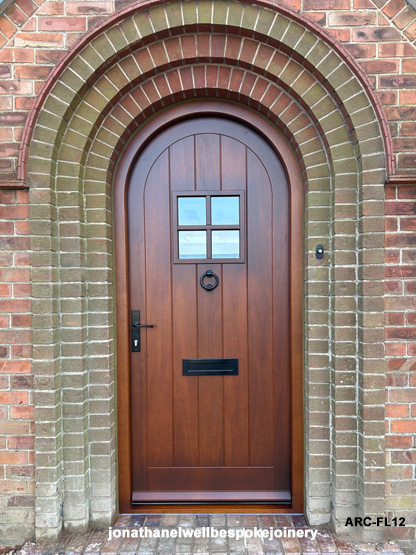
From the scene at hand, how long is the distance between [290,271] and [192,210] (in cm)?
80

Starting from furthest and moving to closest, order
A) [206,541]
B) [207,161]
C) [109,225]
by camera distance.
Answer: [207,161] → [109,225] → [206,541]

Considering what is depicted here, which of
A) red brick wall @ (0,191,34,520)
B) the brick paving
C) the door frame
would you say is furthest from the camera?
the door frame

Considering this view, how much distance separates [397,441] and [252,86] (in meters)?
2.42

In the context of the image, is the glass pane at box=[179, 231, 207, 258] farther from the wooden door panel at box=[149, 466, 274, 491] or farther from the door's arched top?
the wooden door panel at box=[149, 466, 274, 491]

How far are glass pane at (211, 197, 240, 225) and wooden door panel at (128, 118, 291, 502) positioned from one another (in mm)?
68

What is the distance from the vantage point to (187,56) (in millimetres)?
2264

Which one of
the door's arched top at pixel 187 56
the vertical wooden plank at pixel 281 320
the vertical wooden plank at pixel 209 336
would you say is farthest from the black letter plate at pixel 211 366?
the door's arched top at pixel 187 56

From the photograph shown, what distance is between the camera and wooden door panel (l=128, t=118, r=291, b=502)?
2.51m

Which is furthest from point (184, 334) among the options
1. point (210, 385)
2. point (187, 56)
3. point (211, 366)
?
point (187, 56)

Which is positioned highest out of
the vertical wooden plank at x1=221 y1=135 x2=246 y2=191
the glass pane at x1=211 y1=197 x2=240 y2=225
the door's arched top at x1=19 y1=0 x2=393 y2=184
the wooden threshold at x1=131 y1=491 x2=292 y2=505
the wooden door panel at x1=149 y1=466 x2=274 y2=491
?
the door's arched top at x1=19 y1=0 x2=393 y2=184

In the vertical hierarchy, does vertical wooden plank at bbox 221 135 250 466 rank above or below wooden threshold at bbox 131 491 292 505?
above

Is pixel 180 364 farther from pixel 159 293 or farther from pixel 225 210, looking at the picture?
pixel 225 210

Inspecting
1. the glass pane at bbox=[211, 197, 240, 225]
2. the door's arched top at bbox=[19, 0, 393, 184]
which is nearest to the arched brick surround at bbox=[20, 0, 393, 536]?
the door's arched top at bbox=[19, 0, 393, 184]

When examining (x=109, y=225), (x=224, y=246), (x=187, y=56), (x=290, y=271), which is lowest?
(x=290, y=271)
